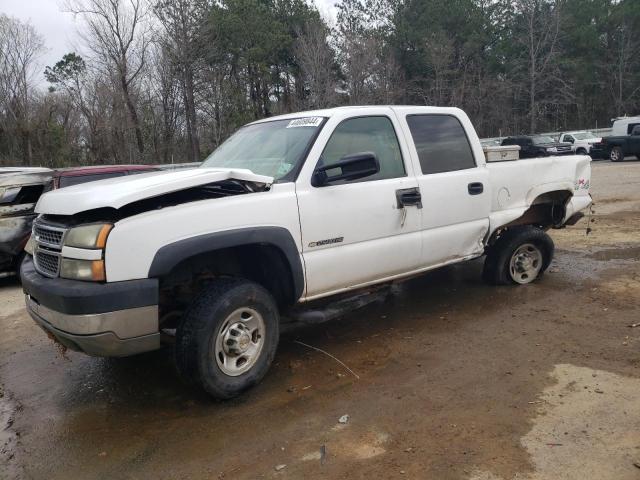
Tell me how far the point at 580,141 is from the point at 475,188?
1138 inches

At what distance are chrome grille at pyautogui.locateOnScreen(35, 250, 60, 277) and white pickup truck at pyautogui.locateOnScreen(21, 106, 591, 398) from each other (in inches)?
0.6

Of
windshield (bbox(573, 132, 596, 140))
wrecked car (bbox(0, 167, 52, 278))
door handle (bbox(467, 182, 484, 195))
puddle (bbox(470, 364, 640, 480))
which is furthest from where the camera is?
windshield (bbox(573, 132, 596, 140))

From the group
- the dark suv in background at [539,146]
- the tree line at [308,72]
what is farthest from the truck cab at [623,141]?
the tree line at [308,72]

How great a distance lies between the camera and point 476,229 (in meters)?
5.11

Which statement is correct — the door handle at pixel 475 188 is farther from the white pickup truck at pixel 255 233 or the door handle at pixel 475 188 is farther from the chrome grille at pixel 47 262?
the chrome grille at pixel 47 262

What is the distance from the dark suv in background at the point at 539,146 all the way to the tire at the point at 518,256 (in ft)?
73.9

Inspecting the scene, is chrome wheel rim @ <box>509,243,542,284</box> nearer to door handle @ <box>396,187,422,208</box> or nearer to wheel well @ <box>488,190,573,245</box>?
wheel well @ <box>488,190,573,245</box>

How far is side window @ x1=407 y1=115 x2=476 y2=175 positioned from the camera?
4781 mm

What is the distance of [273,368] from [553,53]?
48.2 metres

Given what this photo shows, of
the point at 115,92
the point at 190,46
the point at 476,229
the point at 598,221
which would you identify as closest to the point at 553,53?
the point at 190,46

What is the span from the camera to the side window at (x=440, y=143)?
15.7 ft

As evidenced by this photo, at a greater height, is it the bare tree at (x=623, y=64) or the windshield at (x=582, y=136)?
the bare tree at (x=623, y=64)

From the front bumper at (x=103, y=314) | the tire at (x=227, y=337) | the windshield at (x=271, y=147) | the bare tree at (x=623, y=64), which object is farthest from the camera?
the bare tree at (x=623, y=64)

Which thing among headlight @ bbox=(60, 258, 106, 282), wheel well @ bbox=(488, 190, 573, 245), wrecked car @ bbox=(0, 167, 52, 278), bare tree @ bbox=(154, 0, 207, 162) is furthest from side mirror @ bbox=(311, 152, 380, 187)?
bare tree @ bbox=(154, 0, 207, 162)
